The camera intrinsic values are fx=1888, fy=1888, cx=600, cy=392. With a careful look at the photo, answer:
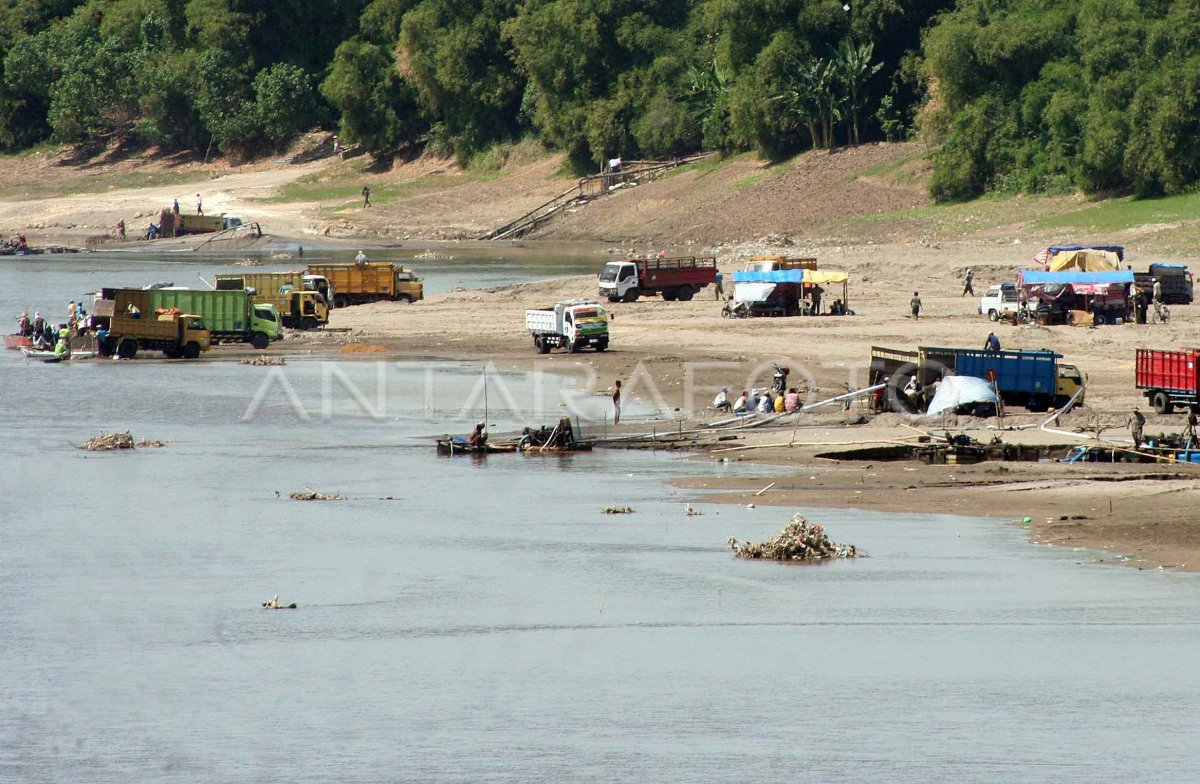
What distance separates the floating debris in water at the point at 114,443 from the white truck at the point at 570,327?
1605cm

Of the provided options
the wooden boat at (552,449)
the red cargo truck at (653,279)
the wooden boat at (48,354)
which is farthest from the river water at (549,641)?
the red cargo truck at (653,279)

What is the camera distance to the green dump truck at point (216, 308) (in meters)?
63.6

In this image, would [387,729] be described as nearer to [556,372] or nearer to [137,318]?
[556,372]

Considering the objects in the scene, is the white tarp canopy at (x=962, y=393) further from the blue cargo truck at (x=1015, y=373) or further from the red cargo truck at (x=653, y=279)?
the red cargo truck at (x=653, y=279)

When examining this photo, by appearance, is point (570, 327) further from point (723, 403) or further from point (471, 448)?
point (471, 448)

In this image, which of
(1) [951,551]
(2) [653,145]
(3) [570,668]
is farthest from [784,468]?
Result: (2) [653,145]

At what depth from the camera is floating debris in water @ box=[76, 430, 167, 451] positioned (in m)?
44.4

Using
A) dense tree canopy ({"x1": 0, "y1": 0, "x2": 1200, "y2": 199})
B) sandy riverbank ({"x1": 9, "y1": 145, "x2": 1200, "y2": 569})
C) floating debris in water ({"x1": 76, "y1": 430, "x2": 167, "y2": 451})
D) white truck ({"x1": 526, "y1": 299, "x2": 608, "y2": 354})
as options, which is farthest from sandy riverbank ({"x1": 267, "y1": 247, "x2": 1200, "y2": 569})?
→ floating debris in water ({"x1": 76, "y1": 430, "x2": 167, "y2": 451})

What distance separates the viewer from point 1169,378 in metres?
41.0

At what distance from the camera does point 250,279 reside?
7288 cm

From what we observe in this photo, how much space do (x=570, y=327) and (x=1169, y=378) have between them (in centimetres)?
2129

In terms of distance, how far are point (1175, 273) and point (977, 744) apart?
41691 millimetres

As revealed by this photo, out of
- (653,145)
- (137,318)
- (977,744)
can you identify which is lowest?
(977,744)

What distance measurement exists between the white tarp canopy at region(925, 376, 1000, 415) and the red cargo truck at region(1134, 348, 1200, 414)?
3.38 meters
